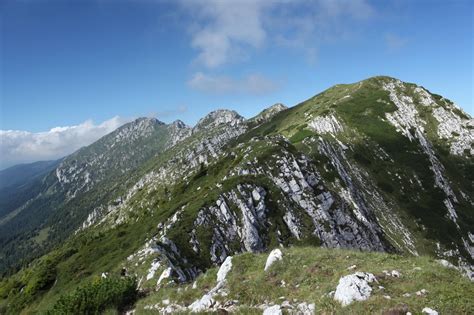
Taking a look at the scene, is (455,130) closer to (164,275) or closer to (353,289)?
(164,275)

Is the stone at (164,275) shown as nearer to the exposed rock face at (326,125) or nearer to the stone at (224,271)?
the stone at (224,271)

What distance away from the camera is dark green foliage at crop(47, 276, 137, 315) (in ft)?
70.8

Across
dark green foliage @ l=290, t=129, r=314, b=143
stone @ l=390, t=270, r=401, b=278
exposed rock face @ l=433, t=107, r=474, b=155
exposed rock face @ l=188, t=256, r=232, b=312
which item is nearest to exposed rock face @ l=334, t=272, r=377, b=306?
stone @ l=390, t=270, r=401, b=278

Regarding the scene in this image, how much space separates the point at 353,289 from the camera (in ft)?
51.7

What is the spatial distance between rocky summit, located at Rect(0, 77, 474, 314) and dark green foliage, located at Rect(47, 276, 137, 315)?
9cm

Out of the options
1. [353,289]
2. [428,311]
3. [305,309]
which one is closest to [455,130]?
[353,289]

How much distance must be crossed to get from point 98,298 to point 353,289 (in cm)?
1697

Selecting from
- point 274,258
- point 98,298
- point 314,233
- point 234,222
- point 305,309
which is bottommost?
point 314,233

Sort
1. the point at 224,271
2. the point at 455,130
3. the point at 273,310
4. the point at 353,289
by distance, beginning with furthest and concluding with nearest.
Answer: the point at 455,130 → the point at 224,271 → the point at 273,310 → the point at 353,289

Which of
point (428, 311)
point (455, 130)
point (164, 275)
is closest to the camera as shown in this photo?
point (428, 311)

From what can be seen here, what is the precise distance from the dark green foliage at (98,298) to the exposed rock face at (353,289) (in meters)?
15.5

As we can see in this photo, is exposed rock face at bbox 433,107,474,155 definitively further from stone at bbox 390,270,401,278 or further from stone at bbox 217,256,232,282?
stone at bbox 217,256,232,282

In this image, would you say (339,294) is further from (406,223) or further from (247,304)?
(406,223)

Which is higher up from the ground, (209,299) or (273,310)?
(273,310)
